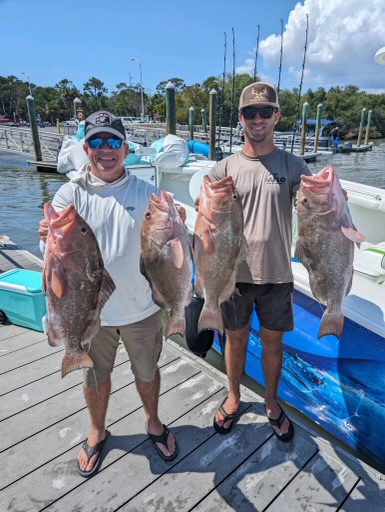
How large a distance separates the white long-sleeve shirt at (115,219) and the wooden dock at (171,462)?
103 centimetres

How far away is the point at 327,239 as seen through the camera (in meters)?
1.90

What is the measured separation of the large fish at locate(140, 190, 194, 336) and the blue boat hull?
1.42 m

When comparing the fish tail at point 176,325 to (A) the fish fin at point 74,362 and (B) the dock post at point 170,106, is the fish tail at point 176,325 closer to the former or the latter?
(A) the fish fin at point 74,362

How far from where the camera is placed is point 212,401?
2943mm

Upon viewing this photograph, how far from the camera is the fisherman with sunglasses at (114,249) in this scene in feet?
6.75

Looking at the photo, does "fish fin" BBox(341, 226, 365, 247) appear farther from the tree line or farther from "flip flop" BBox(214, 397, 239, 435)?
the tree line

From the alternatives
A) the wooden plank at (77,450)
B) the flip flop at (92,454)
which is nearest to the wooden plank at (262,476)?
the wooden plank at (77,450)

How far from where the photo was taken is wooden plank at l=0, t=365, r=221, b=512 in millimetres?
2148

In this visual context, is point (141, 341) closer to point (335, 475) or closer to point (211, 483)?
point (211, 483)

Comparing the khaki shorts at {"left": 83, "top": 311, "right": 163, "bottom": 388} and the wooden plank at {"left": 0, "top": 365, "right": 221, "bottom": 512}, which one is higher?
the khaki shorts at {"left": 83, "top": 311, "right": 163, "bottom": 388}

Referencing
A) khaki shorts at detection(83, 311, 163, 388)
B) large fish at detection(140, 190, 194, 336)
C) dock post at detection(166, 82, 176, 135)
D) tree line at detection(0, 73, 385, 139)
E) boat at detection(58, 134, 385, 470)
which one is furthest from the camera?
tree line at detection(0, 73, 385, 139)

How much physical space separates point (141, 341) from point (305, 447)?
1.38 meters

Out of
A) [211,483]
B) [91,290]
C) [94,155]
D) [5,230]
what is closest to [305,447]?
[211,483]

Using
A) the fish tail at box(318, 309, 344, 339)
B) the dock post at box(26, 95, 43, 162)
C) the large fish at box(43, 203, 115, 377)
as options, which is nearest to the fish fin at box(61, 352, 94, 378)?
the large fish at box(43, 203, 115, 377)
